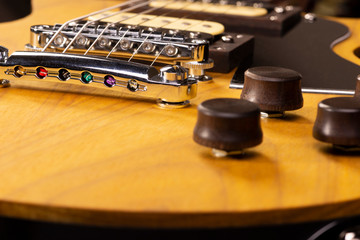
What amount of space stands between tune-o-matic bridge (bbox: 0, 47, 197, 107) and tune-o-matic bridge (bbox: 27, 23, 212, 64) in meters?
0.10

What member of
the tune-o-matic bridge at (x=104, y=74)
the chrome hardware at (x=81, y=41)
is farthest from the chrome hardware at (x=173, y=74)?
the chrome hardware at (x=81, y=41)

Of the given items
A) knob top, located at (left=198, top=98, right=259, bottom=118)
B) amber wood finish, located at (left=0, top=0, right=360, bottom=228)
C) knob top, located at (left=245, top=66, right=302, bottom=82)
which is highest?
knob top, located at (left=245, top=66, right=302, bottom=82)

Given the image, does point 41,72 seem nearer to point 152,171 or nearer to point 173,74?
point 173,74

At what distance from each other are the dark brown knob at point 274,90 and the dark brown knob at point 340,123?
9 cm

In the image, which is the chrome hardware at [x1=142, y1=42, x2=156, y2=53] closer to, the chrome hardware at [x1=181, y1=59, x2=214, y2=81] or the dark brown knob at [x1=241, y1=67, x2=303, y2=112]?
the chrome hardware at [x1=181, y1=59, x2=214, y2=81]

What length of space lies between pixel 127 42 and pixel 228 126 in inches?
16.3

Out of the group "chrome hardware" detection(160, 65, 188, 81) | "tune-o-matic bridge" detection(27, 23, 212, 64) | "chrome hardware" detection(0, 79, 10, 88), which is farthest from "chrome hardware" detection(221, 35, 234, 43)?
"chrome hardware" detection(0, 79, 10, 88)

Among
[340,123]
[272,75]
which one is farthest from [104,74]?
[340,123]

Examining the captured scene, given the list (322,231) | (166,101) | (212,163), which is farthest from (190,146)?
(322,231)

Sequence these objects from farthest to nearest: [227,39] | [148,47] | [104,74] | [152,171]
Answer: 1. [227,39]
2. [148,47]
3. [104,74]
4. [152,171]

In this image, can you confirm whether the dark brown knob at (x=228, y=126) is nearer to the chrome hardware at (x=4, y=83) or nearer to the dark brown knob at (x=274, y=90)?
the dark brown knob at (x=274, y=90)

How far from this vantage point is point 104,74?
876 millimetres

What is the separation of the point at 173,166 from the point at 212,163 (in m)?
0.05

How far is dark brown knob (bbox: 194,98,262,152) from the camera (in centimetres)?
63
